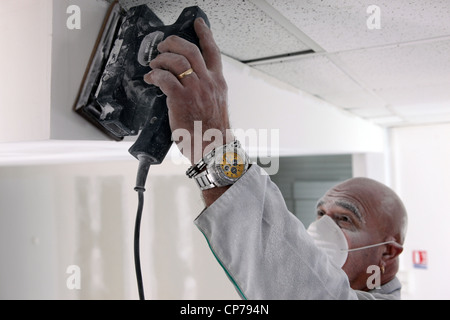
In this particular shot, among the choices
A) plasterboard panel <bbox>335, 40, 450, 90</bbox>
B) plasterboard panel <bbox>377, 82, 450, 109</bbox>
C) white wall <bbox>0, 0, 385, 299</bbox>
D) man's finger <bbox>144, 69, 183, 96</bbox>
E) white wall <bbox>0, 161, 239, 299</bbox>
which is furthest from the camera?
white wall <bbox>0, 161, 239, 299</bbox>

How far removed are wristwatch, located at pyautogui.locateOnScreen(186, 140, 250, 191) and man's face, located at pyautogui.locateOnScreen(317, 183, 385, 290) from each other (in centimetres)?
90

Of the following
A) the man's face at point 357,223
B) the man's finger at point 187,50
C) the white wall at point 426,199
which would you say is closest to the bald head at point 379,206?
the man's face at point 357,223

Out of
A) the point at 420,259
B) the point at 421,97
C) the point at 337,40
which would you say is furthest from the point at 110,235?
the point at 420,259

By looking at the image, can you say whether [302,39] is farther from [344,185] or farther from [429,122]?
[429,122]

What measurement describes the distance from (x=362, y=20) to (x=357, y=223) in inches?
31.9

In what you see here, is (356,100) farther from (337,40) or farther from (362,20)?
(362,20)

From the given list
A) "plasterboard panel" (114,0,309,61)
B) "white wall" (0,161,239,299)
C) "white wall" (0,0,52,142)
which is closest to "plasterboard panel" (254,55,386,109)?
"plasterboard panel" (114,0,309,61)

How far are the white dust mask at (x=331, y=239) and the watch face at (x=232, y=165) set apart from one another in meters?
0.80

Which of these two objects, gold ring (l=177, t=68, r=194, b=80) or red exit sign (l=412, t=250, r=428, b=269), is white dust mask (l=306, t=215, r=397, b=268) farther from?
red exit sign (l=412, t=250, r=428, b=269)

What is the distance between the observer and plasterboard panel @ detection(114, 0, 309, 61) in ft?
2.66

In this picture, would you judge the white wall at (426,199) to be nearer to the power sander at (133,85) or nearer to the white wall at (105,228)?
the white wall at (105,228)

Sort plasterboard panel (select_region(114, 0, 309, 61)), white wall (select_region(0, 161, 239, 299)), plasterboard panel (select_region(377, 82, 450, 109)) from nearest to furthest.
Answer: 1. plasterboard panel (select_region(114, 0, 309, 61))
2. plasterboard panel (select_region(377, 82, 450, 109))
3. white wall (select_region(0, 161, 239, 299))

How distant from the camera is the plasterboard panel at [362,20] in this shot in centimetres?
83

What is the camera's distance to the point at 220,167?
65cm
